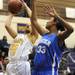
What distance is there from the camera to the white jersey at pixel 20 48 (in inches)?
178

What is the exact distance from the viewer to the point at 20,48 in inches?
179

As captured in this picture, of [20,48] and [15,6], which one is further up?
[15,6]

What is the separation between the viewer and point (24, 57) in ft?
14.9

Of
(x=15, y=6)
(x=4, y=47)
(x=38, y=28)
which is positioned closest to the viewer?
(x=38, y=28)

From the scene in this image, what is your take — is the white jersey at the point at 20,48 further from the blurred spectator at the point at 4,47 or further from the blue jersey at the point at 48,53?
the blurred spectator at the point at 4,47

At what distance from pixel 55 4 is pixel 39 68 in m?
9.98

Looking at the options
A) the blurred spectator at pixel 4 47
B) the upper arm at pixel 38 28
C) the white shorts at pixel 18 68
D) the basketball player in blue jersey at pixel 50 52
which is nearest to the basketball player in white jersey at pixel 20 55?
the white shorts at pixel 18 68

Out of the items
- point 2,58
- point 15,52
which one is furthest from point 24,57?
point 2,58

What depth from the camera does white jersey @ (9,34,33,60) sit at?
452cm

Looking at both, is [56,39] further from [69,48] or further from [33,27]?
[69,48]

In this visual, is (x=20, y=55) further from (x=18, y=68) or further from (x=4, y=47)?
(x=4, y=47)

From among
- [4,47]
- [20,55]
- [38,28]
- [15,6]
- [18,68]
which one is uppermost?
[15,6]

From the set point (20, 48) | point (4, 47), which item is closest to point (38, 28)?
point (20, 48)

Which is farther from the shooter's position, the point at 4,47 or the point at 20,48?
the point at 4,47
